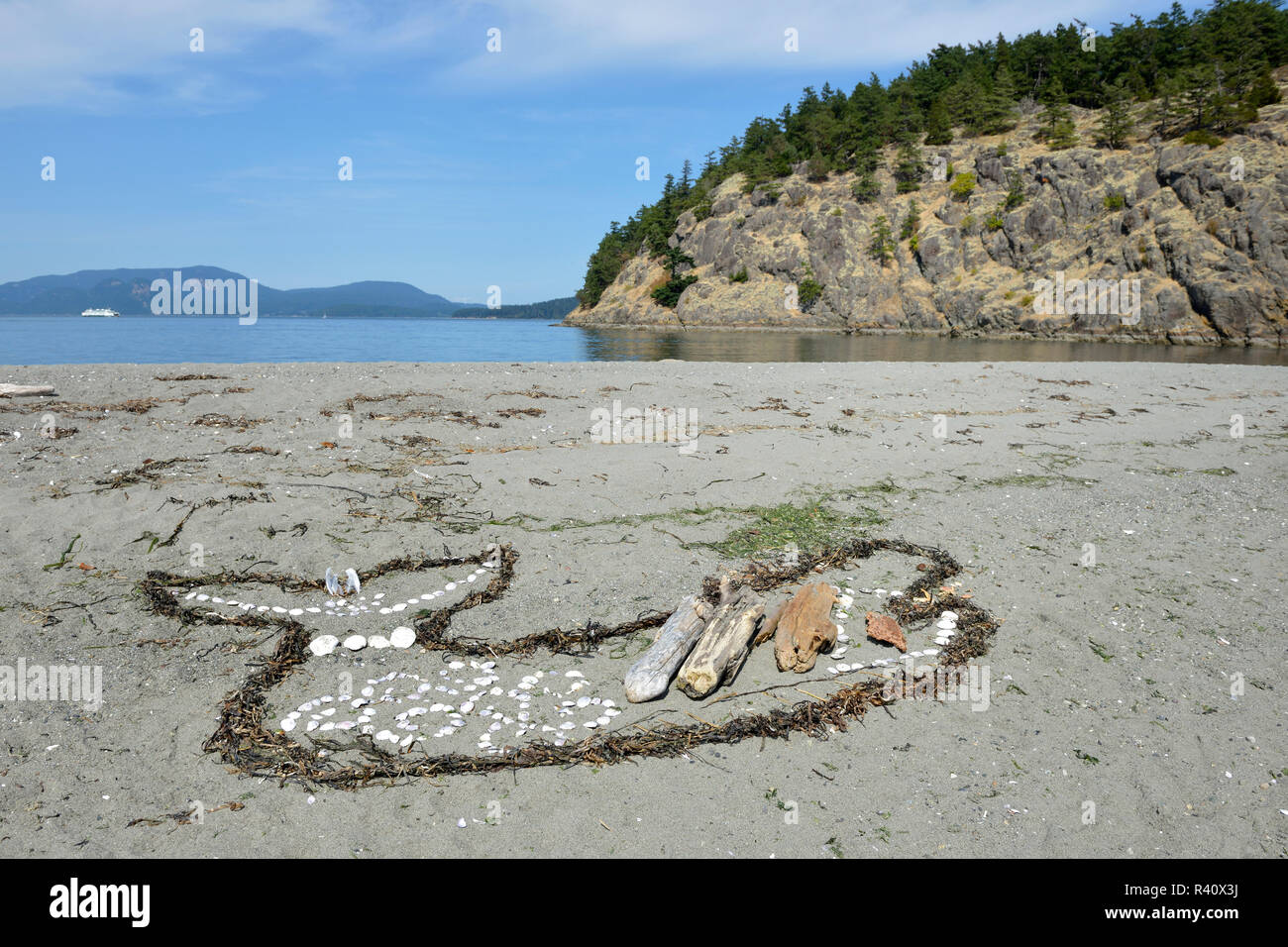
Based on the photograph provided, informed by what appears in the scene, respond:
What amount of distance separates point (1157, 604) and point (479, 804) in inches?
252

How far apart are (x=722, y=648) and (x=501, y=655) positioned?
5.99 feet

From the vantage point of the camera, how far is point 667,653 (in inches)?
205

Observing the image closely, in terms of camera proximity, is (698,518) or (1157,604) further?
(698,518)

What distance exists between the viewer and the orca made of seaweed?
4281 millimetres

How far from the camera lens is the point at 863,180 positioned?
9194 cm

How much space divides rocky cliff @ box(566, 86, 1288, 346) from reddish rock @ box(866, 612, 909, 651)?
66.4 meters

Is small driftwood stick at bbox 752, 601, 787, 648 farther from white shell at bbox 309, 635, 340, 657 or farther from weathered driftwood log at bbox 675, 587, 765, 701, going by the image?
white shell at bbox 309, 635, 340, 657

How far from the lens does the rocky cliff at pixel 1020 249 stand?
5744cm

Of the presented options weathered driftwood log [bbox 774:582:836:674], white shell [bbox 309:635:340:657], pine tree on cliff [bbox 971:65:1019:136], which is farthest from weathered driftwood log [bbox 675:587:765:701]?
pine tree on cliff [bbox 971:65:1019:136]

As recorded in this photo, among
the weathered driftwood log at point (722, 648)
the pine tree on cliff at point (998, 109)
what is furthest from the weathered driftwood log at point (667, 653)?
the pine tree on cliff at point (998, 109)

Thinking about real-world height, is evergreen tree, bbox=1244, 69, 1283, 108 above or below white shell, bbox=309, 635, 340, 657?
above

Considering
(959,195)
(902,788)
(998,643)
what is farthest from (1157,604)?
(959,195)

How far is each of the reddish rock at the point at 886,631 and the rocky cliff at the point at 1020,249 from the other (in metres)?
66.4

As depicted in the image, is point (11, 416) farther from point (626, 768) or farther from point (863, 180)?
point (863, 180)
